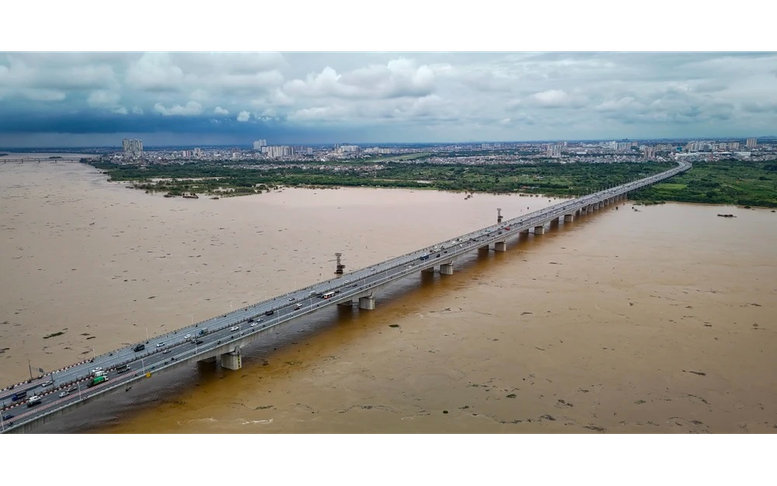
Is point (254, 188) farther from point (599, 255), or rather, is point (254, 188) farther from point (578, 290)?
point (578, 290)

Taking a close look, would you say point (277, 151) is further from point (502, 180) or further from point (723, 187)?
point (723, 187)

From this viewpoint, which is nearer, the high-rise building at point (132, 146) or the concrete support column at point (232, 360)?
the concrete support column at point (232, 360)

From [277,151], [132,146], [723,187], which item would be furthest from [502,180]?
[277,151]

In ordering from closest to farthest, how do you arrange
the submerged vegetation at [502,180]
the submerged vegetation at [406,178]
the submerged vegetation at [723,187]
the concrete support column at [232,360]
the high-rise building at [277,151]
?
the concrete support column at [232,360], the submerged vegetation at [723,187], the submerged vegetation at [502,180], the submerged vegetation at [406,178], the high-rise building at [277,151]

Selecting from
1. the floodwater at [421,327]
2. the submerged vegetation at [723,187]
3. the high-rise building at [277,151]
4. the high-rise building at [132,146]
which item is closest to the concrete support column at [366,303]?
the floodwater at [421,327]

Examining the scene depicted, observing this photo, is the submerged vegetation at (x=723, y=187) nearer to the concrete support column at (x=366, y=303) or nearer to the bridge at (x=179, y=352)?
the bridge at (x=179, y=352)

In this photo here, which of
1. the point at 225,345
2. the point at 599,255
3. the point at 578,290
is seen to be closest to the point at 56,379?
the point at 225,345
